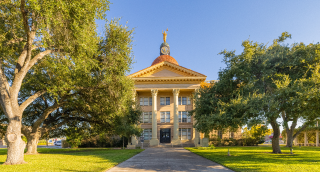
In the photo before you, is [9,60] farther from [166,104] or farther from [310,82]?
[166,104]

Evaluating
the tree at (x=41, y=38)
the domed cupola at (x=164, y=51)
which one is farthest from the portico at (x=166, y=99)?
the tree at (x=41, y=38)

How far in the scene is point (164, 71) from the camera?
37719mm

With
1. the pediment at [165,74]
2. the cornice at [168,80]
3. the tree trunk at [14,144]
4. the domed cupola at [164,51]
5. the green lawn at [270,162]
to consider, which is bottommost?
the green lawn at [270,162]

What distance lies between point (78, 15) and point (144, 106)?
28786mm

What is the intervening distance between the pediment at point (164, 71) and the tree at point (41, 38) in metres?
21.9

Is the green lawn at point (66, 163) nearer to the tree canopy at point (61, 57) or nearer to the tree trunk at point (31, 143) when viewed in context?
the tree canopy at point (61, 57)

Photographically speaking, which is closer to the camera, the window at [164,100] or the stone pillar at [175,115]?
the stone pillar at [175,115]

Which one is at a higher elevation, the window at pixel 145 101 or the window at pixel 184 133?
the window at pixel 145 101

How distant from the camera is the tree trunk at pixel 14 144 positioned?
12.3 m

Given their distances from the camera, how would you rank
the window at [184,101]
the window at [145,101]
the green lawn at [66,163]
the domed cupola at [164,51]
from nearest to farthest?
1. the green lawn at [66,163]
2. the window at [184,101]
3. the window at [145,101]
4. the domed cupola at [164,51]

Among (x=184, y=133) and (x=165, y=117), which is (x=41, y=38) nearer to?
(x=165, y=117)

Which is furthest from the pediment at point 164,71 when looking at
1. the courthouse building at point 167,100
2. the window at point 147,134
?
the window at point 147,134

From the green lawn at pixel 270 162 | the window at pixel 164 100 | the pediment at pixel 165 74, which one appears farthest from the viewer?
the window at pixel 164 100

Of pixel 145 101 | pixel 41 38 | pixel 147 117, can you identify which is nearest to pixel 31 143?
pixel 41 38
